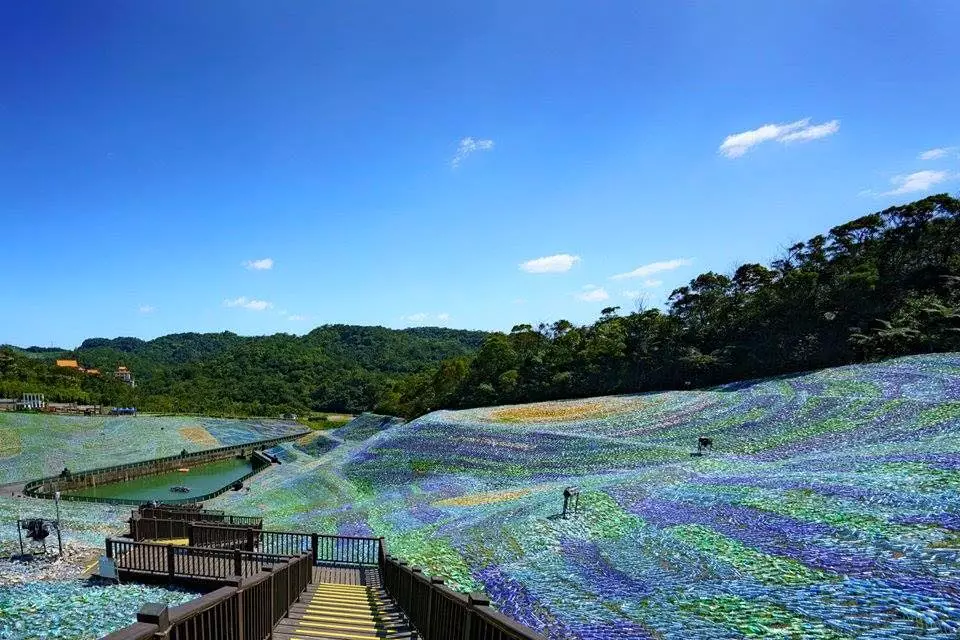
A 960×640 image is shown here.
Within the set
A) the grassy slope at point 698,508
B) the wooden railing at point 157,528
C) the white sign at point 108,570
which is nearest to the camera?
the grassy slope at point 698,508

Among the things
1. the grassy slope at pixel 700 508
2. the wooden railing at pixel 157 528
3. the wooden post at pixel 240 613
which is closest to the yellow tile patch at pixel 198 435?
the grassy slope at pixel 700 508

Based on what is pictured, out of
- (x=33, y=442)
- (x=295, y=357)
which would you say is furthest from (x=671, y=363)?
(x=295, y=357)

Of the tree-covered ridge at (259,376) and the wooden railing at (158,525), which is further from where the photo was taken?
the tree-covered ridge at (259,376)

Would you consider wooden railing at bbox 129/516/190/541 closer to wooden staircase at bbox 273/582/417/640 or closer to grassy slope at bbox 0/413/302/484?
wooden staircase at bbox 273/582/417/640

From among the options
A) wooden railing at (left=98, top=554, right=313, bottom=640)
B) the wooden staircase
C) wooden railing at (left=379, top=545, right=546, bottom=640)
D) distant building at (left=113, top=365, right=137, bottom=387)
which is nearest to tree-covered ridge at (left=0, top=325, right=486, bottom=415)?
distant building at (left=113, top=365, right=137, bottom=387)

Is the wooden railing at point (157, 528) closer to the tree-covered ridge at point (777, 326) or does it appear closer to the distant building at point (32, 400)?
the tree-covered ridge at point (777, 326)

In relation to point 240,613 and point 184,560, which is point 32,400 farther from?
point 240,613
